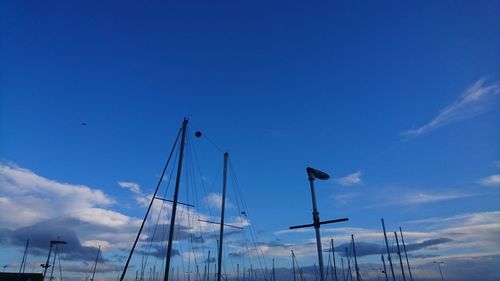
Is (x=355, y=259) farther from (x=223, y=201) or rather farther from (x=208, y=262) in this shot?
(x=223, y=201)

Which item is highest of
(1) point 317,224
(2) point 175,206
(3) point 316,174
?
(2) point 175,206

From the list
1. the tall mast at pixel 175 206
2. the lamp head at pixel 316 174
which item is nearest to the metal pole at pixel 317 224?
the lamp head at pixel 316 174

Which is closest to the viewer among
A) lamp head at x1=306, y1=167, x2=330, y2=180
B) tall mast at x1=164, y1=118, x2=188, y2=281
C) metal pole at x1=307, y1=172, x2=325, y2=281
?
metal pole at x1=307, y1=172, x2=325, y2=281

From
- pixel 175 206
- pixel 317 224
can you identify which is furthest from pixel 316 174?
pixel 175 206

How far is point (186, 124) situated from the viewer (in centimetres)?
3069

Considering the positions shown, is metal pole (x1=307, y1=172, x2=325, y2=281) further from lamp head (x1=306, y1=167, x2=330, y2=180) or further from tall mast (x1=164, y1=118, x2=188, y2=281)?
tall mast (x1=164, y1=118, x2=188, y2=281)

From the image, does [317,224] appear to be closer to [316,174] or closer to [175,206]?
[316,174]

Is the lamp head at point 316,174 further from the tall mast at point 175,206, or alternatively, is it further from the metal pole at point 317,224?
the tall mast at point 175,206

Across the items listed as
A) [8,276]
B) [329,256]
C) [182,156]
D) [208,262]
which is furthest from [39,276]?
[329,256]

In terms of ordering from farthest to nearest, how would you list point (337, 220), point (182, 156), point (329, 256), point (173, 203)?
point (329, 256)
point (182, 156)
point (173, 203)
point (337, 220)

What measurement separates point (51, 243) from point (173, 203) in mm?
51022

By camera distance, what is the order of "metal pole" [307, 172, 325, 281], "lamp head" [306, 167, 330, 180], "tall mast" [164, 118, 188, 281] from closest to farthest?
"metal pole" [307, 172, 325, 281] → "lamp head" [306, 167, 330, 180] → "tall mast" [164, 118, 188, 281]

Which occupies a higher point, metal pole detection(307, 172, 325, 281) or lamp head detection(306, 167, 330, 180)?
lamp head detection(306, 167, 330, 180)

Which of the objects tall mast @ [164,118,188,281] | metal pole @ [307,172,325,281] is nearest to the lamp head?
metal pole @ [307,172,325,281]
